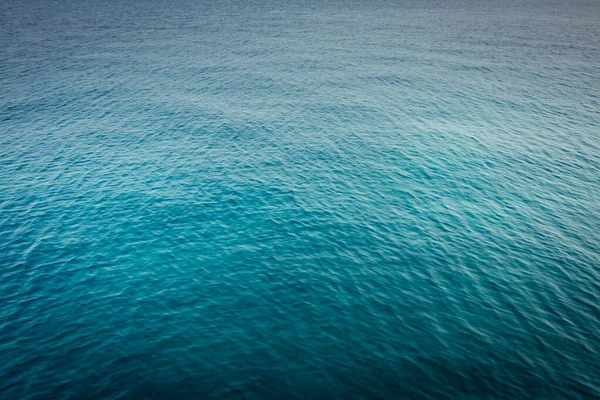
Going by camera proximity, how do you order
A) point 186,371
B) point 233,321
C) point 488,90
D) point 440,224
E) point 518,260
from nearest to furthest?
point 186,371 → point 233,321 → point 518,260 → point 440,224 → point 488,90

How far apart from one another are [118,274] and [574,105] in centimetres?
10804

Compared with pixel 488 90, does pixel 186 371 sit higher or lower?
lower

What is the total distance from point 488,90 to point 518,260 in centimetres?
7511

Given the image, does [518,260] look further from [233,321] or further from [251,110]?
[251,110]

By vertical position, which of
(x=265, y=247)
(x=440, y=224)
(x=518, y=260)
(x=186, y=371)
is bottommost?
(x=186, y=371)

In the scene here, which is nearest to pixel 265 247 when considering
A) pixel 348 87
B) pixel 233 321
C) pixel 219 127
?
pixel 233 321

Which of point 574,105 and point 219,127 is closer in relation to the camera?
point 219,127

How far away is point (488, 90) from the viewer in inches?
4537

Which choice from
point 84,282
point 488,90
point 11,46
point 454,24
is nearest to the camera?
point 84,282

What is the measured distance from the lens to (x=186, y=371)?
38.2m

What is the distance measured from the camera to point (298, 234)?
196ft

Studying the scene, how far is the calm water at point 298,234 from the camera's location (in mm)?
39031

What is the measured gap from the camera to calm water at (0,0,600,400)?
128 ft

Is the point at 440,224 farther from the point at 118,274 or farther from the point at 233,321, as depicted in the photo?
the point at 118,274
